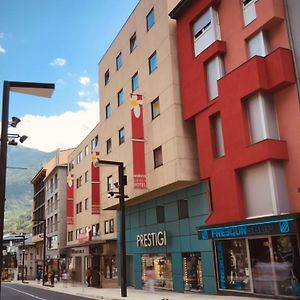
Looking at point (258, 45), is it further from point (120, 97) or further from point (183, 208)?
point (120, 97)

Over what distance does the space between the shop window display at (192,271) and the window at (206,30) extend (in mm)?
12200

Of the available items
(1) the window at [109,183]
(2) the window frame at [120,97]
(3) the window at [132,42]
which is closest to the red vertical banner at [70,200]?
(1) the window at [109,183]

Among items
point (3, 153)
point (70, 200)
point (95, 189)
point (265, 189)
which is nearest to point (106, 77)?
point (95, 189)

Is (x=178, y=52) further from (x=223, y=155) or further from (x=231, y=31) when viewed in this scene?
(x=223, y=155)

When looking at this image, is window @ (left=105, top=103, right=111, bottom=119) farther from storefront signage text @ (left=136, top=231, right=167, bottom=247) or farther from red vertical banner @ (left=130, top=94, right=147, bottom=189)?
storefront signage text @ (left=136, top=231, right=167, bottom=247)

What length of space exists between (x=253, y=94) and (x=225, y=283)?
9.94 m

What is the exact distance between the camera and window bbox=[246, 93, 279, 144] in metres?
19.3

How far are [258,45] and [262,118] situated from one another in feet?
12.5

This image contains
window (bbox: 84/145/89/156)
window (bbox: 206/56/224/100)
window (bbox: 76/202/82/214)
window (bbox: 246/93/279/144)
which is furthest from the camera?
window (bbox: 76/202/82/214)

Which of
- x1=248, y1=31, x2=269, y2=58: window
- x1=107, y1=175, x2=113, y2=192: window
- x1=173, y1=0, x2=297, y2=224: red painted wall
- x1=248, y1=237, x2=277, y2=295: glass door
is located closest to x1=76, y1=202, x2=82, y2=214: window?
x1=107, y1=175, x2=113, y2=192: window

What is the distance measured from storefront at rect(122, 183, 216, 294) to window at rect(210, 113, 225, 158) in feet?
7.94

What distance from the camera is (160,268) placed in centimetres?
2942

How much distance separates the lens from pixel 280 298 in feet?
60.1

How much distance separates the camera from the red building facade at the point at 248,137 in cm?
1853
